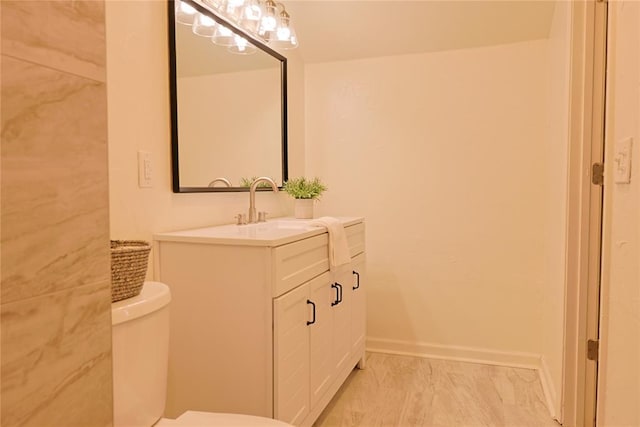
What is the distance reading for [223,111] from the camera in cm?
219

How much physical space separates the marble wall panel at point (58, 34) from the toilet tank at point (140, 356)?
61 cm

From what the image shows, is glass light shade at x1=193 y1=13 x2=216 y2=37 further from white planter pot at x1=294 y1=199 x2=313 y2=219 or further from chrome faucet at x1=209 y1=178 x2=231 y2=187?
white planter pot at x1=294 y1=199 x2=313 y2=219

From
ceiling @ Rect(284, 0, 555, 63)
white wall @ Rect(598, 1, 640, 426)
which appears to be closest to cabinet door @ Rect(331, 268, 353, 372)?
white wall @ Rect(598, 1, 640, 426)

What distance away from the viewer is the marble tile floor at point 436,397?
211 centimetres

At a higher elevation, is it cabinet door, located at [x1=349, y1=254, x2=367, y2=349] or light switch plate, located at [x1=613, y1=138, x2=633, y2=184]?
light switch plate, located at [x1=613, y1=138, x2=633, y2=184]

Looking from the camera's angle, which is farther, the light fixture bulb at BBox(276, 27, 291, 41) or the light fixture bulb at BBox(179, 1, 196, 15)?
the light fixture bulb at BBox(276, 27, 291, 41)

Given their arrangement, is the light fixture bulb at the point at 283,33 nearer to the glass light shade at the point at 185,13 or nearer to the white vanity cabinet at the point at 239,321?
the glass light shade at the point at 185,13

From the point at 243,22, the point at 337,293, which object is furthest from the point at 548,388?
the point at 243,22

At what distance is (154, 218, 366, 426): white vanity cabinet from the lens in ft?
5.07

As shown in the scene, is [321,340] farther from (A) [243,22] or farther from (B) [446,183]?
(A) [243,22]

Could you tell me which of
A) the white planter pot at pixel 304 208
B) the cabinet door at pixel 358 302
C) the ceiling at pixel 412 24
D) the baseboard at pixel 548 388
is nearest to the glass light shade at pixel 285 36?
the ceiling at pixel 412 24

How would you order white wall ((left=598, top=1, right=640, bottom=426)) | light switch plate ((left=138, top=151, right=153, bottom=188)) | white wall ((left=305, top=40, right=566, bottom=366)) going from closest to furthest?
white wall ((left=598, top=1, right=640, bottom=426)) < light switch plate ((left=138, top=151, right=153, bottom=188)) < white wall ((left=305, top=40, right=566, bottom=366))

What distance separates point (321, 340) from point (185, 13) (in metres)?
1.50

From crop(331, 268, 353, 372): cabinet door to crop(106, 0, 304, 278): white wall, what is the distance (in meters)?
0.73
